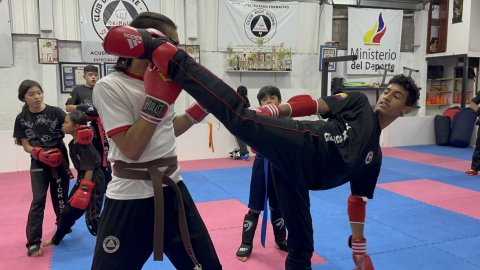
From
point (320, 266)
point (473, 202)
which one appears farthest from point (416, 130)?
A: point (320, 266)

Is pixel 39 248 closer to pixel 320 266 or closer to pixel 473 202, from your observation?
pixel 320 266

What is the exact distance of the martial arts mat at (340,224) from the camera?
2.90 meters

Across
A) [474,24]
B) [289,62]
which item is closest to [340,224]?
[289,62]

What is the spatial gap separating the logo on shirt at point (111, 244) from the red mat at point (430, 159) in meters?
6.73

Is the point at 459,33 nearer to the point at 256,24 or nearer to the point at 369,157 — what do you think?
the point at 256,24

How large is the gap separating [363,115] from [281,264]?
4.79ft

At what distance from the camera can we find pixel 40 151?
3.05 metres

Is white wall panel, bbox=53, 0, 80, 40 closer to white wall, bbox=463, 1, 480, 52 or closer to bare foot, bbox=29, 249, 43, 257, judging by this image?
bare foot, bbox=29, 249, 43, 257

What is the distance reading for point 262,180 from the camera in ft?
9.80

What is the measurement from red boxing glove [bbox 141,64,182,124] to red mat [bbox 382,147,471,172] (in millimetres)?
6706

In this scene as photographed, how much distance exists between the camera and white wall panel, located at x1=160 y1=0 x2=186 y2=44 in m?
7.96

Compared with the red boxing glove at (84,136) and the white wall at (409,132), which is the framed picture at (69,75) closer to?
the red boxing glove at (84,136)

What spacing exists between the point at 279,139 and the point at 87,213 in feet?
7.59

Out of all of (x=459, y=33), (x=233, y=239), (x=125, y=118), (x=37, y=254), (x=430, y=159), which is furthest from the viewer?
(x=459, y=33)
